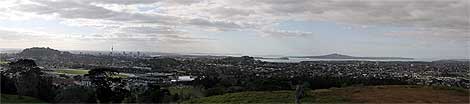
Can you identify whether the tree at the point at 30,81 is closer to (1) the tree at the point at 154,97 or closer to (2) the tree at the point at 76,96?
(2) the tree at the point at 76,96

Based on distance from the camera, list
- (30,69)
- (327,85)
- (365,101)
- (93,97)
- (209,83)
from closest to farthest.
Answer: (365,101)
(93,97)
(30,69)
(327,85)
(209,83)

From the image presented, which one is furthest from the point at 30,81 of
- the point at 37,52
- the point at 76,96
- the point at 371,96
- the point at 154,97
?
the point at 37,52

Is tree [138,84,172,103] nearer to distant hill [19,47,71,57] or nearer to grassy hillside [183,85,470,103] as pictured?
grassy hillside [183,85,470,103]

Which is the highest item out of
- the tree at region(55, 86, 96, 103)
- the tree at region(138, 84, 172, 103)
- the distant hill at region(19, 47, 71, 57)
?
the distant hill at region(19, 47, 71, 57)

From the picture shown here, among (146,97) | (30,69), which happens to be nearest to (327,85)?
(146,97)

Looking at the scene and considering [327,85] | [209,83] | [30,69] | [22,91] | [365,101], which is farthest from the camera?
[209,83]

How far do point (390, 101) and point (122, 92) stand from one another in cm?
→ 1720

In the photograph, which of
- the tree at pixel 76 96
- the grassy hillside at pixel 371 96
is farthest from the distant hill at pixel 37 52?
the grassy hillside at pixel 371 96

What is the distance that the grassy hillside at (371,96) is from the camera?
72.5 ft

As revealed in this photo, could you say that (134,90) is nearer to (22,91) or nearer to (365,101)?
(22,91)

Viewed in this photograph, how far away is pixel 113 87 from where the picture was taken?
33531 mm

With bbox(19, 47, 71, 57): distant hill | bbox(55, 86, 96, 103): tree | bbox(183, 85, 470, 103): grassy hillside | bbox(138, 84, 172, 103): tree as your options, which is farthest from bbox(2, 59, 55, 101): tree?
bbox(19, 47, 71, 57): distant hill

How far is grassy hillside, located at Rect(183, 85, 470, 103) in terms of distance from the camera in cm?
2209

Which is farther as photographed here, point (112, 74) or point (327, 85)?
point (327, 85)
